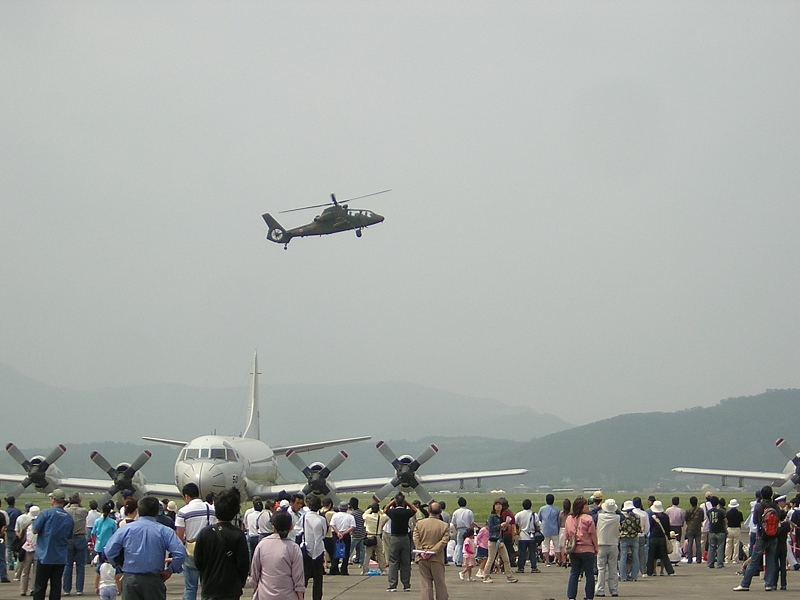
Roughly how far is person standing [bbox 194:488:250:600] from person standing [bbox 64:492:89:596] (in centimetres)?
917

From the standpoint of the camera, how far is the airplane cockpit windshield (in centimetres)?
3150

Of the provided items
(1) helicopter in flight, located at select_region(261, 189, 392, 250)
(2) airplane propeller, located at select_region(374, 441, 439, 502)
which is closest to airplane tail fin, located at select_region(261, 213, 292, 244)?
(1) helicopter in flight, located at select_region(261, 189, 392, 250)

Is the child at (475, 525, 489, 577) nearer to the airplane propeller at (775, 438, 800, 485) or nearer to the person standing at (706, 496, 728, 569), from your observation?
the person standing at (706, 496, 728, 569)

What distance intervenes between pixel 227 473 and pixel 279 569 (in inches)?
814

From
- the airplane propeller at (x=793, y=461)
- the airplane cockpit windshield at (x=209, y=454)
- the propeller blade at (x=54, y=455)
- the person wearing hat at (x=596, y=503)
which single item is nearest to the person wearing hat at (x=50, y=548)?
the person wearing hat at (x=596, y=503)

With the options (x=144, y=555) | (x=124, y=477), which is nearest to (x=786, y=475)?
(x=124, y=477)

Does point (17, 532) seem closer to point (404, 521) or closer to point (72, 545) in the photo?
point (72, 545)

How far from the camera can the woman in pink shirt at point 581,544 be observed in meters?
17.1

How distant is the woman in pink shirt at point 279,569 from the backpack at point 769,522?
11.7 meters

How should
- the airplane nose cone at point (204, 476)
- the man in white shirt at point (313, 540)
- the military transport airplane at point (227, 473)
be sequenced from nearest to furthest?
1. the man in white shirt at point (313, 540)
2. the airplane nose cone at point (204, 476)
3. the military transport airplane at point (227, 473)

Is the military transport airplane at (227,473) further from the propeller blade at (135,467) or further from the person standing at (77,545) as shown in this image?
the person standing at (77,545)

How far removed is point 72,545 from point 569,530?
9.20 metres

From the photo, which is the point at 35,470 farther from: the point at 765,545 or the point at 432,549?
the point at 765,545

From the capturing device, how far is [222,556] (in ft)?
34.4
